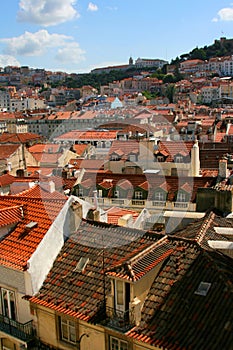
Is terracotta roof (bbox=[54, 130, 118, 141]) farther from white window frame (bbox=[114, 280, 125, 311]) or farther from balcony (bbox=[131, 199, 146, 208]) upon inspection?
white window frame (bbox=[114, 280, 125, 311])

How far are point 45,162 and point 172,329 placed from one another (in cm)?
3827

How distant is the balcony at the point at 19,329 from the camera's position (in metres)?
12.9

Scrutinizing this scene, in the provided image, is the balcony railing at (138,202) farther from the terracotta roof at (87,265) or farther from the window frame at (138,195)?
the terracotta roof at (87,265)

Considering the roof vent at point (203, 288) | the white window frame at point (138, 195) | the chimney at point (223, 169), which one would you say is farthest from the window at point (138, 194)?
the roof vent at point (203, 288)

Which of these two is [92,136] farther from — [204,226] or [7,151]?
[204,226]

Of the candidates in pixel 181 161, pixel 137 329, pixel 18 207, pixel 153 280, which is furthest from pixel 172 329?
pixel 181 161

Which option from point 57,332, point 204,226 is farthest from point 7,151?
point 57,332

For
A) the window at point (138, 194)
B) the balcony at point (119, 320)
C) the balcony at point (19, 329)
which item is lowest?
the balcony at point (19, 329)

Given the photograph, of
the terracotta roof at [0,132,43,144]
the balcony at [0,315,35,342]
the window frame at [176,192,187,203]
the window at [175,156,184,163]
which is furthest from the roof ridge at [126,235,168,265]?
the terracotta roof at [0,132,43,144]

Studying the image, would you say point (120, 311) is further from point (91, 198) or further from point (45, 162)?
point (45, 162)

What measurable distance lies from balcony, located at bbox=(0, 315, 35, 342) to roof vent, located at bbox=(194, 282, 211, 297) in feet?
18.2

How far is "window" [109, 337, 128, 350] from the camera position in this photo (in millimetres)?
10930

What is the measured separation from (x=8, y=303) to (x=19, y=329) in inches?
39.5

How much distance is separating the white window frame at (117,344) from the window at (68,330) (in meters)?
1.36
